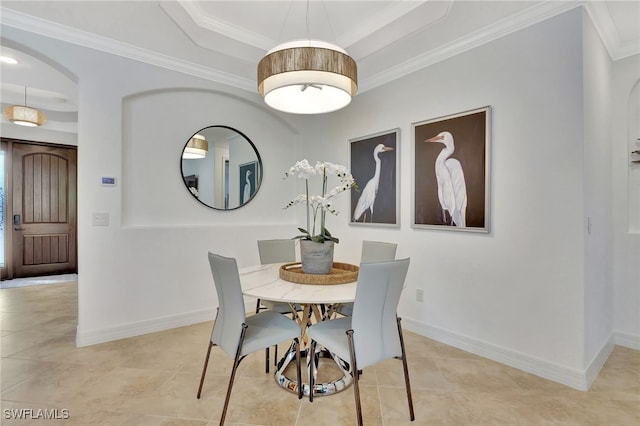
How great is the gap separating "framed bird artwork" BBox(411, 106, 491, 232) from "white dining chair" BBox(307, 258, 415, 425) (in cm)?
122

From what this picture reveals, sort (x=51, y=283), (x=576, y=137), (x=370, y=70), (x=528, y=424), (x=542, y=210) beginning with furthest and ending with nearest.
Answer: (x=51, y=283), (x=370, y=70), (x=542, y=210), (x=576, y=137), (x=528, y=424)

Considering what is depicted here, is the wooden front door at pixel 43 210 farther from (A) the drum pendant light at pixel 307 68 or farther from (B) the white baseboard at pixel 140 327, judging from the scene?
(A) the drum pendant light at pixel 307 68

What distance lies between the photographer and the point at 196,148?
3.48m

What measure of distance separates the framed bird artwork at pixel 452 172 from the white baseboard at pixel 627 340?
1.57m

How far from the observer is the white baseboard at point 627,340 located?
2678 mm

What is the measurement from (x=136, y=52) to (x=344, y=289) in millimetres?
2834

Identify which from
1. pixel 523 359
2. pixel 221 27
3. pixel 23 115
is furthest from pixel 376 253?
pixel 23 115

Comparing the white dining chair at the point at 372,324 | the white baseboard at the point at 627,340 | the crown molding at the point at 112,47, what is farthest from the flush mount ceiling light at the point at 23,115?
the white baseboard at the point at 627,340

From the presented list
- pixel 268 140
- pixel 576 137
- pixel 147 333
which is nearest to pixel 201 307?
pixel 147 333

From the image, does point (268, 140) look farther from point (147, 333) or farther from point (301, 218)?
point (147, 333)

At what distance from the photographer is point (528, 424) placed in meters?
1.75

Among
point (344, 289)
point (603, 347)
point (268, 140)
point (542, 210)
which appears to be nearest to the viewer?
point (344, 289)

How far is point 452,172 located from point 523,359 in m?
1.51

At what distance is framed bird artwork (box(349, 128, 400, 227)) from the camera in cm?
322
